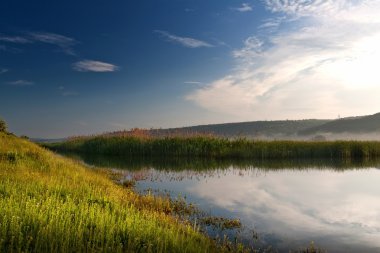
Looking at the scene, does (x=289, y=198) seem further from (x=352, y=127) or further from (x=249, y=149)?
(x=352, y=127)

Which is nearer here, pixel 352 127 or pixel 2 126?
pixel 2 126

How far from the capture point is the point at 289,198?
17641mm

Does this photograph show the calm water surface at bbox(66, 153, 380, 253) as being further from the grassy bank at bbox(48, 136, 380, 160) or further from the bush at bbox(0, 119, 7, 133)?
the bush at bbox(0, 119, 7, 133)

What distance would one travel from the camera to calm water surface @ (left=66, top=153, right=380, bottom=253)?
11.5 m

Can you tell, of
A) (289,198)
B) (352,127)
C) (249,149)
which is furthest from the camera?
(352,127)

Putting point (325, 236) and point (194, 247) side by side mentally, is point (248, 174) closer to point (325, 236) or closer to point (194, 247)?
point (325, 236)

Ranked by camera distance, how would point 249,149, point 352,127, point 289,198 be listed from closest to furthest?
point 289,198, point 249,149, point 352,127

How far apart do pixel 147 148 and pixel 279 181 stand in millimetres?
21663

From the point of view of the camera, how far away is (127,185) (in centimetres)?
2022

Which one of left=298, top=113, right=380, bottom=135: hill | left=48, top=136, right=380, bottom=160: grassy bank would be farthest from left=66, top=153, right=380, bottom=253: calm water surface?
left=298, top=113, right=380, bottom=135: hill

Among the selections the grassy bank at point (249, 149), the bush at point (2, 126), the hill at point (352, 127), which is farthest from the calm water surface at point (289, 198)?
the hill at point (352, 127)

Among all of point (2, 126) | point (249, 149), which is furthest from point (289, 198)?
point (2, 126)

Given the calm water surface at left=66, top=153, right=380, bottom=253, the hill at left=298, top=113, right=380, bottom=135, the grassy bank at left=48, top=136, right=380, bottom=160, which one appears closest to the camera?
the calm water surface at left=66, top=153, right=380, bottom=253

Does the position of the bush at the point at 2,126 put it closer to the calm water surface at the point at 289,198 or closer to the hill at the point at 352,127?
the calm water surface at the point at 289,198
